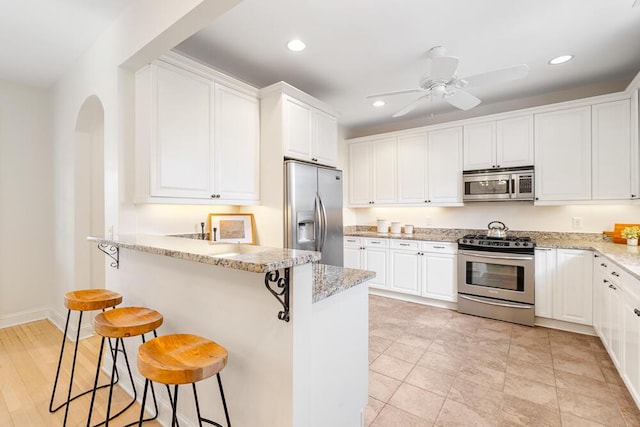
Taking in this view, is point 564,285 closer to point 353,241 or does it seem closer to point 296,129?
point 353,241

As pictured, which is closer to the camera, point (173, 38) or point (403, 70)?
point (173, 38)

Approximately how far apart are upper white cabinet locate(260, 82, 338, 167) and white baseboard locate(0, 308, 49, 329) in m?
3.36

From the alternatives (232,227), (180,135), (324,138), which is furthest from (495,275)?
(180,135)

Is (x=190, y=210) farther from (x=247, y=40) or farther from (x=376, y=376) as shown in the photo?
(x=376, y=376)

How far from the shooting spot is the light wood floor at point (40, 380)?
1.86 meters

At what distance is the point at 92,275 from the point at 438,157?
4.44 metres

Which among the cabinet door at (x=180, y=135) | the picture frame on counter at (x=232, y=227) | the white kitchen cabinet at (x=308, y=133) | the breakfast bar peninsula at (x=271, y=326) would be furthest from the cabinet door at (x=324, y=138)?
the breakfast bar peninsula at (x=271, y=326)

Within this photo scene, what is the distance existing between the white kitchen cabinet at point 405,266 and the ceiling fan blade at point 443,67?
2240 mm

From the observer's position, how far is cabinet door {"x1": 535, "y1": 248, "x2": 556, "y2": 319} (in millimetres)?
3197

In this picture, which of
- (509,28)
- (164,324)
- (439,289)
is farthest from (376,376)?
(509,28)

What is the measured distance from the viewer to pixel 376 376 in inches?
91.0

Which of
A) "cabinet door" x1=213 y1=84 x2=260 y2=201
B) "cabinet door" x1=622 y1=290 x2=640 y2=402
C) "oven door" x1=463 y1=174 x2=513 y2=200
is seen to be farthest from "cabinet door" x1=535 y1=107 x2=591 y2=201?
"cabinet door" x1=213 y1=84 x2=260 y2=201

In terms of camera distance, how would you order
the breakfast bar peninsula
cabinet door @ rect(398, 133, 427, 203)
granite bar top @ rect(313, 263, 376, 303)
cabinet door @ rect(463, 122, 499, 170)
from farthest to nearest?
1. cabinet door @ rect(398, 133, 427, 203)
2. cabinet door @ rect(463, 122, 499, 170)
3. granite bar top @ rect(313, 263, 376, 303)
4. the breakfast bar peninsula

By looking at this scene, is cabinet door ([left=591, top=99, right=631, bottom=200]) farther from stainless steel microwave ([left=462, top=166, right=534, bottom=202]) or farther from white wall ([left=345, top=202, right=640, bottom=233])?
stainless steel microwave ([left=462, top=166, right=534, bottom=202])
